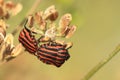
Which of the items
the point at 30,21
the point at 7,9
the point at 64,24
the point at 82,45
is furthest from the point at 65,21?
the point at 82,45

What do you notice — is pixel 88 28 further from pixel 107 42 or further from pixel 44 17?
pixel 44 17

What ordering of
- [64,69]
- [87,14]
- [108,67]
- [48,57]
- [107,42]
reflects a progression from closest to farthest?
[48,57] < [64,69] < [108,67] < [107,42] < [87,14]

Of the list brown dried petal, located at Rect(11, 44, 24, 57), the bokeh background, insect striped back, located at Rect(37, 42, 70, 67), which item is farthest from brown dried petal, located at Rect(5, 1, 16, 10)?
the bokeh background

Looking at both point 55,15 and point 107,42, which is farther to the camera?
point 107,42

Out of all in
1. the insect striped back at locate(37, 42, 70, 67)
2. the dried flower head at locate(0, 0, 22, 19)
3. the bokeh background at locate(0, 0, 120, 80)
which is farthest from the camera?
the bokeh background at locate(0, 0, 120, 80)

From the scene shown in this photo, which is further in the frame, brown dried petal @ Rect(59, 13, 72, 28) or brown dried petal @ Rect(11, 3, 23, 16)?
brown dried petal @ Rect(11, 3, 23, 16)

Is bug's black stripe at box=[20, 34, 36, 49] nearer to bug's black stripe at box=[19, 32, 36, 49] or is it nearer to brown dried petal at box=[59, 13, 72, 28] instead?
bug's black stripe at box=[19, 32, 36, 49]

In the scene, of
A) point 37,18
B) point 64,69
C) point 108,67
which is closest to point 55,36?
point 37,18

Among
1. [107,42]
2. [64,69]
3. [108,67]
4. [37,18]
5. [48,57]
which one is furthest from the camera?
[107,42]
